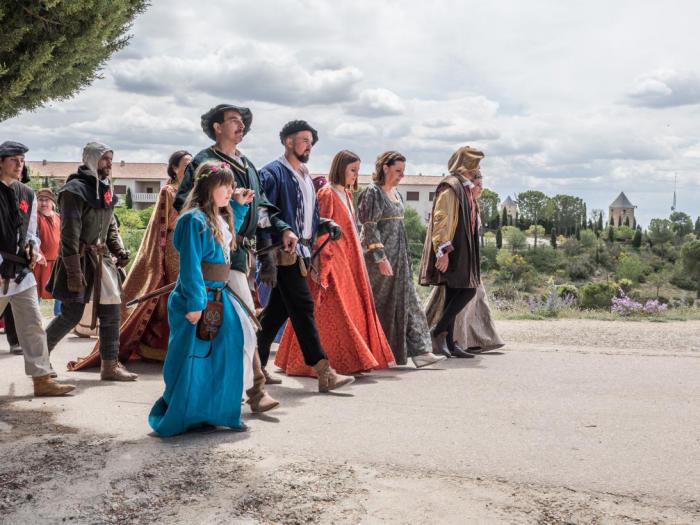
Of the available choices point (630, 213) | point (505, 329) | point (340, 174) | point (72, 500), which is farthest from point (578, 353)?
point (630, 213)

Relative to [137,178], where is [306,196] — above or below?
below

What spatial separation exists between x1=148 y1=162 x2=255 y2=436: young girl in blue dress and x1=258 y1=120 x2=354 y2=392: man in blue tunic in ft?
3.20

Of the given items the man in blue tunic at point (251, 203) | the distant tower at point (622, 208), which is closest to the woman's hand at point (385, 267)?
the man in blue tunic at point (251, 203)

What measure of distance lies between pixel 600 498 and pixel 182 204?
10.1 feet

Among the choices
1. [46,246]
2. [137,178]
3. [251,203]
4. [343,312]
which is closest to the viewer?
[251,203]

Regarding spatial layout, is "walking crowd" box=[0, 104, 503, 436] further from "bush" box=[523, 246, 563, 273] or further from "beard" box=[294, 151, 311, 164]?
"bush" box=[523, 246, 563, 273]

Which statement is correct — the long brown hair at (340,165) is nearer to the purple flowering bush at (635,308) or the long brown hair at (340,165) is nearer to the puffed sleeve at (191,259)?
the puffed sleeve at (191,259)

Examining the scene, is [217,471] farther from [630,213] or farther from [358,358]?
[630,213]

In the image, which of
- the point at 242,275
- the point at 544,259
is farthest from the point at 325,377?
A: the point at 544,259

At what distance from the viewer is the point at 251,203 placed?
6.08 meters

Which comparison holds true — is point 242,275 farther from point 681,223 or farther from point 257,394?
point 681,223

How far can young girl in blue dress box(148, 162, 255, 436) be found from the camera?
5188mm

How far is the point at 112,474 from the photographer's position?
14.6ft

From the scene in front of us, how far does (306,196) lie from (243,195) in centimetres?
122
